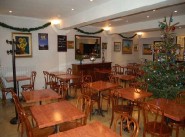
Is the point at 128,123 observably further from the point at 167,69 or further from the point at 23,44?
the point at 23,44

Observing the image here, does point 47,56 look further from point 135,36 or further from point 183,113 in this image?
point 135,36

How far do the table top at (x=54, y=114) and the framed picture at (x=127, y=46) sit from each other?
7.58 meters

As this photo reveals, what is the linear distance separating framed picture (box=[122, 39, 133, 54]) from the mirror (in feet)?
7.15

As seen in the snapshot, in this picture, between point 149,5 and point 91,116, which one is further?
point 91,116

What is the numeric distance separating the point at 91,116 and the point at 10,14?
4.48 meters

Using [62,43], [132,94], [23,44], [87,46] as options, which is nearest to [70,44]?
[62,43]

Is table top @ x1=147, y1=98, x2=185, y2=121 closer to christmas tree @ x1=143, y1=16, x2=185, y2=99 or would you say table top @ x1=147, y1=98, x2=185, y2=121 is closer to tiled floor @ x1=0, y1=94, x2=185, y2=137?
tiled floor @ x1=0, y1=94, x2=185, y2=137

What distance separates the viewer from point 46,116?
2.32 m

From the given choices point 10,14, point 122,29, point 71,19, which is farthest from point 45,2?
point 122,29

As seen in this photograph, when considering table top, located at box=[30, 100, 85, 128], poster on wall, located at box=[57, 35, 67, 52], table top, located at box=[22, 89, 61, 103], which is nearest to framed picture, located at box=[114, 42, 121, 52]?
poster on wall, located at box=[57, 35, 67, 52]

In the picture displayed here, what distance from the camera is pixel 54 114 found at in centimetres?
239

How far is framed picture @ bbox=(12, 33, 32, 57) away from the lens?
19.3 feet

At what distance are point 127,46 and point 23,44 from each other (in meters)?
6.25

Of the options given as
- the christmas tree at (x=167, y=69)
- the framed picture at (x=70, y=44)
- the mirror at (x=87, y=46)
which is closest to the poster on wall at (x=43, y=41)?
the framed picture at (x=70, y=44)
